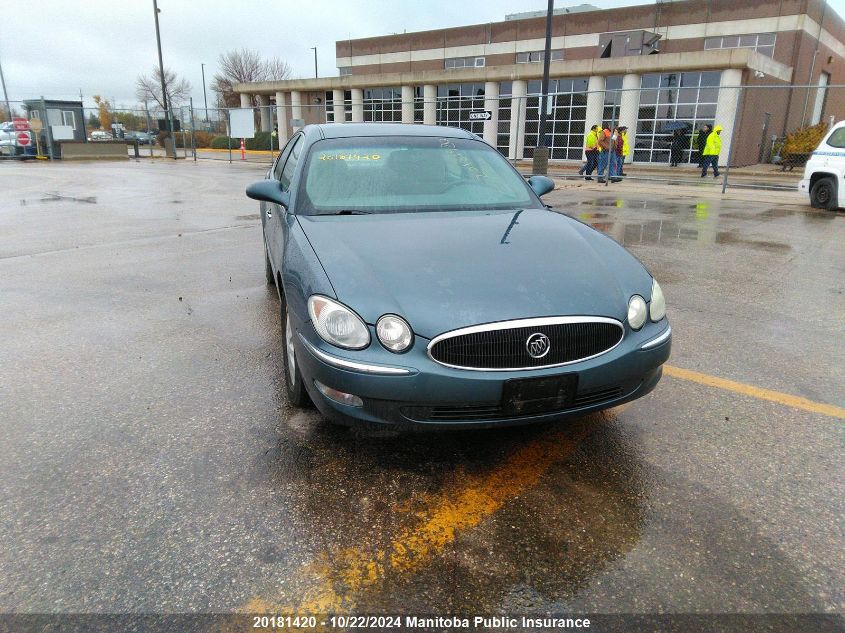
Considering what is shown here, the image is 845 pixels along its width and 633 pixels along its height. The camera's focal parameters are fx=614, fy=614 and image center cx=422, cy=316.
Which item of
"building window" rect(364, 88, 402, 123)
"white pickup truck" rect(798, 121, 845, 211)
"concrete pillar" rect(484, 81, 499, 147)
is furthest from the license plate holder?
"building window" rect(364, 88, 402, 123)

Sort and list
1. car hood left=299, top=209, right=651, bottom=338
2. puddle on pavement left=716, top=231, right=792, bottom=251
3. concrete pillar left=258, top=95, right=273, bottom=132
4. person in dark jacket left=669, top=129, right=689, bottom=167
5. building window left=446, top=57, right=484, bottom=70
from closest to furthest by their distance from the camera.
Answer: car hood left=299, top=209, right=651, bottom=338 < puddle on pavement left=716, top=231, right=792, bottom=251 < person in dark jacket left=669, top=129, right=689, bottom=167 < building window left=446, top=57, right=484, bottom=70 < concrete pillar left=258, top=95, right=273, bottom=132

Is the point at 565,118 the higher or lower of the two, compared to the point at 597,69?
lower

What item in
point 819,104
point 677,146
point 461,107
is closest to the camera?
point 677,146

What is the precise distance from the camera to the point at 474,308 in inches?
105

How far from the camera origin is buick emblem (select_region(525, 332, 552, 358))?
8.58 ft

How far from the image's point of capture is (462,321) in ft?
8.54

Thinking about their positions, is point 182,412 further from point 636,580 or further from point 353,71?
point 353,71

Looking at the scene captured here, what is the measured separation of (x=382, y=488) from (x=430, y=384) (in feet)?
1.93

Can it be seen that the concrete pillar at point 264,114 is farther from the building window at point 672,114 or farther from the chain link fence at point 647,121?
the building window at point 672,114

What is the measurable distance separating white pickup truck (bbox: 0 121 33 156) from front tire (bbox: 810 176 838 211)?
99.4 ft

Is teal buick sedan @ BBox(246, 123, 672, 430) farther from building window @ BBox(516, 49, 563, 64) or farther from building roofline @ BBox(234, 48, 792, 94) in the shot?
building window @ BBox(516, 49, 563, 64)

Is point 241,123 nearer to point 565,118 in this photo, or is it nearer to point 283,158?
point 565,118

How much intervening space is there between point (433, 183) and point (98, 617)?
3.11 m

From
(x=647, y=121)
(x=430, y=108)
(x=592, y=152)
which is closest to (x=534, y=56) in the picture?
(x=430, y=108)
